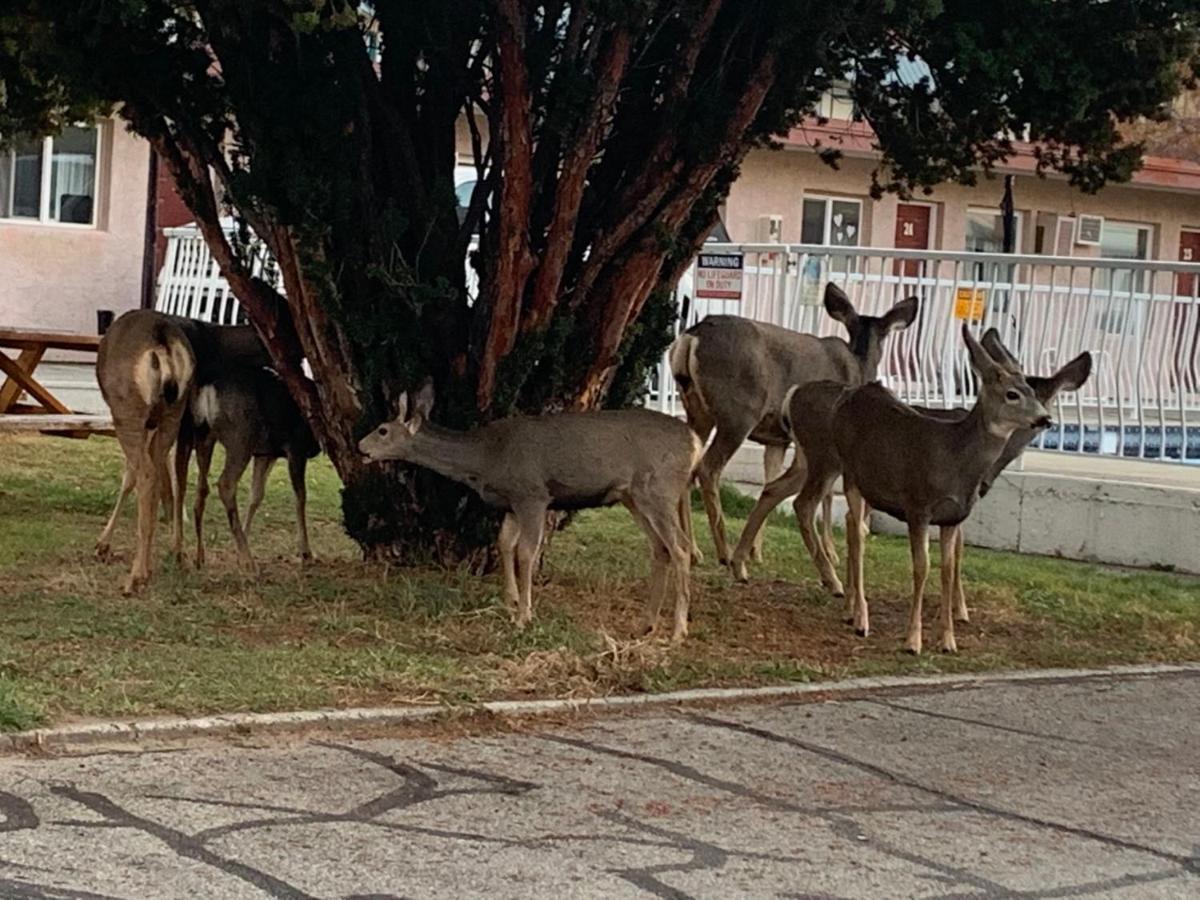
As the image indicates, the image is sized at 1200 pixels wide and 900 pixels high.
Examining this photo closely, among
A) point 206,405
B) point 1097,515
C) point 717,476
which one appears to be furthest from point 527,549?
point 1097,515

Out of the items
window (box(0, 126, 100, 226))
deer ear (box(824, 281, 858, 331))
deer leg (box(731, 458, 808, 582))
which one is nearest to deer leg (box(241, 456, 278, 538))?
deer leg (box(731, 458, 808, 582))

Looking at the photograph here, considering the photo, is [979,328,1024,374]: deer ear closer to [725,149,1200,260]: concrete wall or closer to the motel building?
the motel building

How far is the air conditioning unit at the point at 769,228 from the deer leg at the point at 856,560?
16.9 m

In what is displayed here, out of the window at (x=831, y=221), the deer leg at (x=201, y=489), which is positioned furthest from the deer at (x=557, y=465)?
the window at (x=831, y=221)

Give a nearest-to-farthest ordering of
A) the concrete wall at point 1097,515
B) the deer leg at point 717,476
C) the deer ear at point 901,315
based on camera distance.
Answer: the deer leg at point 717,476 → the deer ear at point 901,315 → the concrete wall at point 1097,515

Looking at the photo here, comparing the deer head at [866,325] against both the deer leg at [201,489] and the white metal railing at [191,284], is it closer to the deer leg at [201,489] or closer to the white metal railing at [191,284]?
the deer leg at [201,489]

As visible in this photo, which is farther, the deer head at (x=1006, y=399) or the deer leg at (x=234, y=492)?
A: the deer leg at (x=234, y=492)

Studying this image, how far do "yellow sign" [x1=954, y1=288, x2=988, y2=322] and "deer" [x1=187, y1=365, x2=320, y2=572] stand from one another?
6.00 meters

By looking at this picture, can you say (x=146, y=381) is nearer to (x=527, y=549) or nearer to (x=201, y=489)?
(x=201, y=489)

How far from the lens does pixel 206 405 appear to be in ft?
36.8

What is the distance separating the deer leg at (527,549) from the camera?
999 centimetres

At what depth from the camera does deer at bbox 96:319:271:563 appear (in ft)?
36.8

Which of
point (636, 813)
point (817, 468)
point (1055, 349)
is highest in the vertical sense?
point (1055, 349)

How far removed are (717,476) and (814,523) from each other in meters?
1.14
